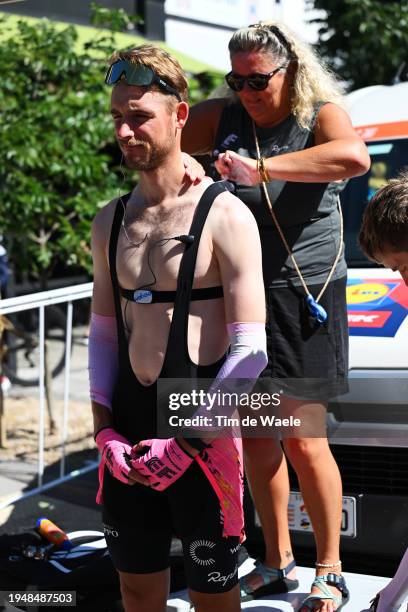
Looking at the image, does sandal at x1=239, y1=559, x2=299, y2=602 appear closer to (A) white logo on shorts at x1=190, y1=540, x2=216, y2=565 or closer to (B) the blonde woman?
(B) the blonde woman

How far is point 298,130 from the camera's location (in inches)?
125

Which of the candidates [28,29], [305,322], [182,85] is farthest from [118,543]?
[28,29]

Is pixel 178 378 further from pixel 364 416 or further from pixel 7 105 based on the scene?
pixel 7 105

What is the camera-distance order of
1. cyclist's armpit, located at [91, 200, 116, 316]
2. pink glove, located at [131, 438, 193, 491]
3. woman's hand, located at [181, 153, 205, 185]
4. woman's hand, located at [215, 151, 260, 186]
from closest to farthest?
1. pink glove, located at [131, 438, 193, 491]
2. woman's hand, located at [181, 153, 205, 185]
3. cyclist's armpit, located at [91, 200, 116, 316]
4. woman's hand, located at [215, 151, 260, 186]

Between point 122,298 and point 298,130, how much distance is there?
40.0 inches

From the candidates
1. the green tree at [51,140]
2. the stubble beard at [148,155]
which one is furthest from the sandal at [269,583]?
the green tree at [51,140]

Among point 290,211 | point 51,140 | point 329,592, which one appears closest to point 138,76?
point 290,211

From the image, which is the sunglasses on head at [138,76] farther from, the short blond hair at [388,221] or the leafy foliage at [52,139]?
the leafy foliage at [52,139]

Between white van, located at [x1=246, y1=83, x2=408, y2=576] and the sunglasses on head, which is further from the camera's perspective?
white van, located at [x1=246, y1=83, x2=408, y2=576]

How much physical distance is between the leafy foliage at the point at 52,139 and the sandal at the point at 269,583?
3285 mm

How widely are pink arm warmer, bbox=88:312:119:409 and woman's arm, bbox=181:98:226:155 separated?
1040 mm

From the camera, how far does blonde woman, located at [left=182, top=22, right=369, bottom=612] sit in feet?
10.3

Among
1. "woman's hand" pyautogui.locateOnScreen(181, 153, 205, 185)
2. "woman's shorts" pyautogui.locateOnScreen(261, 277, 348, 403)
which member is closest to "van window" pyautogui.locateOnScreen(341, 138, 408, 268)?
"woman's shorts" pyautogui.locateOnScreen(261, 277, 348, 403)

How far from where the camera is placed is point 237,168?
9.49 ft
